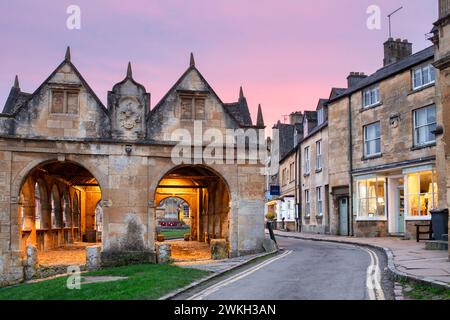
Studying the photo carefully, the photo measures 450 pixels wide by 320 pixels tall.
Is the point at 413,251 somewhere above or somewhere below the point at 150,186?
below

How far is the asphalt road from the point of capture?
11.2 metres

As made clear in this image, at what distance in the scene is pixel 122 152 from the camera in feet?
71.2

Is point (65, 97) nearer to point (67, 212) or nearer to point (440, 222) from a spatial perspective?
point (67, 212)

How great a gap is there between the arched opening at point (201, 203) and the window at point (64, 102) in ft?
14.9

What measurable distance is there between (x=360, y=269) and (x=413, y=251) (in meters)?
4.67

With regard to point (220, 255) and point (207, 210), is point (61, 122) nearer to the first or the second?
point (220, 255)

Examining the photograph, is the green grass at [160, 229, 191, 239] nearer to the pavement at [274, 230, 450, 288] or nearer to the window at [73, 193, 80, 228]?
the window at [73, 193, 80, 228]

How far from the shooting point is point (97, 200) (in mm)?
39188

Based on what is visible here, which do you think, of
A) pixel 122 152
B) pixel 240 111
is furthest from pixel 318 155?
pixel 122 152

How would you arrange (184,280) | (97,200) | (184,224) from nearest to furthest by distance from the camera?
(184,280) < (97,200) < (184,224)

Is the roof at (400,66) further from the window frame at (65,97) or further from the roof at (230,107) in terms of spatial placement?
the window frame at (65,97)

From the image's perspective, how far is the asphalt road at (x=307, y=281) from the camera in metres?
11.2

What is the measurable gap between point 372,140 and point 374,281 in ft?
60.8

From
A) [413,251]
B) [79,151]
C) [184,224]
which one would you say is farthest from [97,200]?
[184,224]
